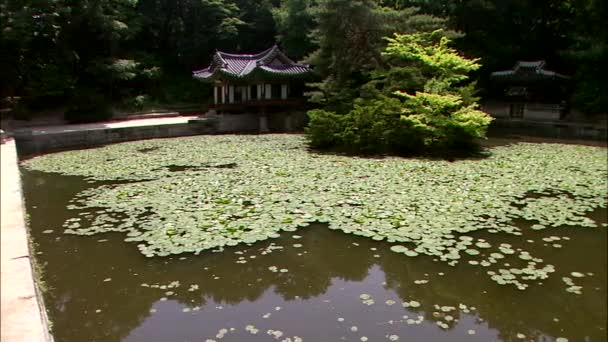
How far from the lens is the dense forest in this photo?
16.7 m

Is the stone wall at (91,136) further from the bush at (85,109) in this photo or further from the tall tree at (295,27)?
the tall tree at (295,27)

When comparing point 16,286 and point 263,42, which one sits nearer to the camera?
point 16,286

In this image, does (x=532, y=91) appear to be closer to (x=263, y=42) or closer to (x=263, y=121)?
(x=263, y=121)

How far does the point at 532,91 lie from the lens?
22.1 m

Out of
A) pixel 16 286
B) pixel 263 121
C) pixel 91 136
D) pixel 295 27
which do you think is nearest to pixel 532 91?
pixel 295 27

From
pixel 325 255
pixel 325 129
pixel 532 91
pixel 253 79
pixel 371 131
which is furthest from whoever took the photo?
pixel 532 91

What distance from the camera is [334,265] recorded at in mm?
5816

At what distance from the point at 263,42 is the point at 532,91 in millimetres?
16353

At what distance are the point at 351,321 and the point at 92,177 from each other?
27.9 ft

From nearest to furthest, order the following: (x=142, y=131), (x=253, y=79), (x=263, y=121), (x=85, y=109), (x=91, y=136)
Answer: (x=91, y=136)
(x=142, y=131)
(x=253, y=79)
(x=85, y=109)
(x=263, y=121)

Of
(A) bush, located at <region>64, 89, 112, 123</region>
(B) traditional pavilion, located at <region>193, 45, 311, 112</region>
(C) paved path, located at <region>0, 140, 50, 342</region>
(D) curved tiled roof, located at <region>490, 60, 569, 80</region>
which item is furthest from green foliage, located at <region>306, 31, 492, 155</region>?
(A) bush, located at <region>64, 89, 112, 123</region>

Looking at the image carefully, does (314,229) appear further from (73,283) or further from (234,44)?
(234,44)

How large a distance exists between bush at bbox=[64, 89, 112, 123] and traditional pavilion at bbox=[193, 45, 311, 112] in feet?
15.4

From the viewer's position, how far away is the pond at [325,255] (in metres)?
4.41
